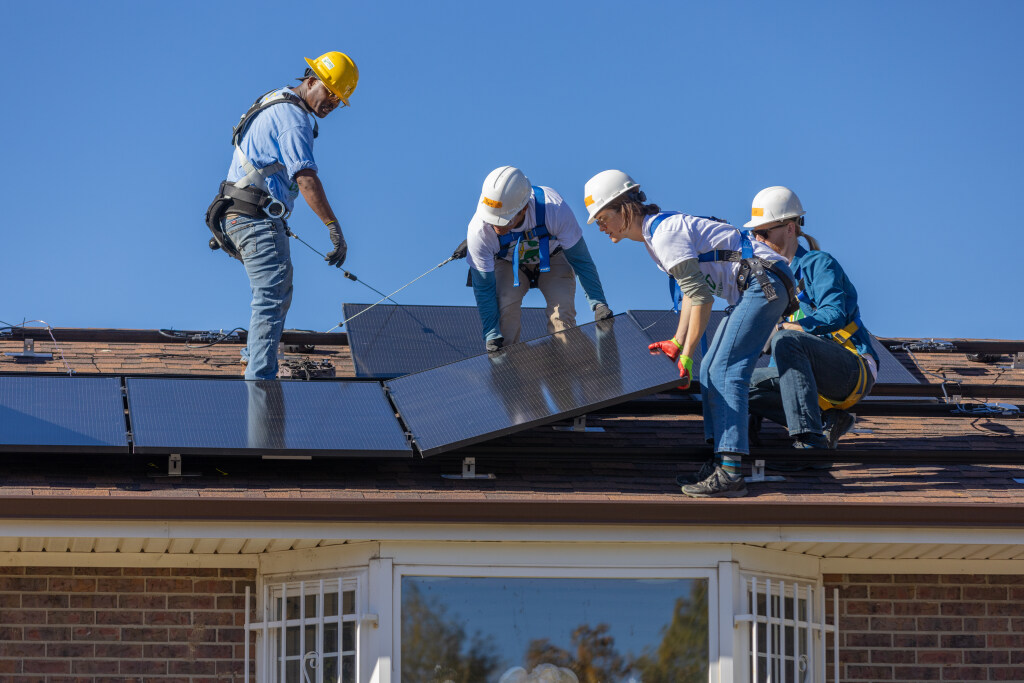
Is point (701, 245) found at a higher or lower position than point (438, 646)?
higher

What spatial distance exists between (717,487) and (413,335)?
3.74 metres

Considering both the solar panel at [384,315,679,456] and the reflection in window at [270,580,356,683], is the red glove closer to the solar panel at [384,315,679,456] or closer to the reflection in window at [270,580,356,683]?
the solar panel at [384,315,679,456]

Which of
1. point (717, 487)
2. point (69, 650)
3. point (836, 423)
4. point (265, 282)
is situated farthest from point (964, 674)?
point (69, 650)

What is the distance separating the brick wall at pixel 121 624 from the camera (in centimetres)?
775

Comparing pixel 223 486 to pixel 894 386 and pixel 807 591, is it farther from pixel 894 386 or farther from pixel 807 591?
pixel 894 386

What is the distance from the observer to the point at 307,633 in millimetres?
7758

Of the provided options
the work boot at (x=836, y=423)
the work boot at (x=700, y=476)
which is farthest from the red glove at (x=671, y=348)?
the work boot at (x=836, y=423)

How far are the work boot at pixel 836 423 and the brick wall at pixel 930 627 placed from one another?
0.91 m

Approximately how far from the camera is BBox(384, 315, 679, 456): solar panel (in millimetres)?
8055

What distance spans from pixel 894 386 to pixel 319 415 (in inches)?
181

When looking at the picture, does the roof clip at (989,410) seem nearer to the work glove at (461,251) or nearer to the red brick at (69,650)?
the work glove at (461,251)

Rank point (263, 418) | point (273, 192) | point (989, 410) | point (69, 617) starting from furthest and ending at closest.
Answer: point (989, 410) → point (273, 192) → point (263, 418) → point (69, 617)

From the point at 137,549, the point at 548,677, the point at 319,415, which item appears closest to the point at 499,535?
the point at 548,677

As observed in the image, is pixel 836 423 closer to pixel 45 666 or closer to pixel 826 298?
pixel 826 298
